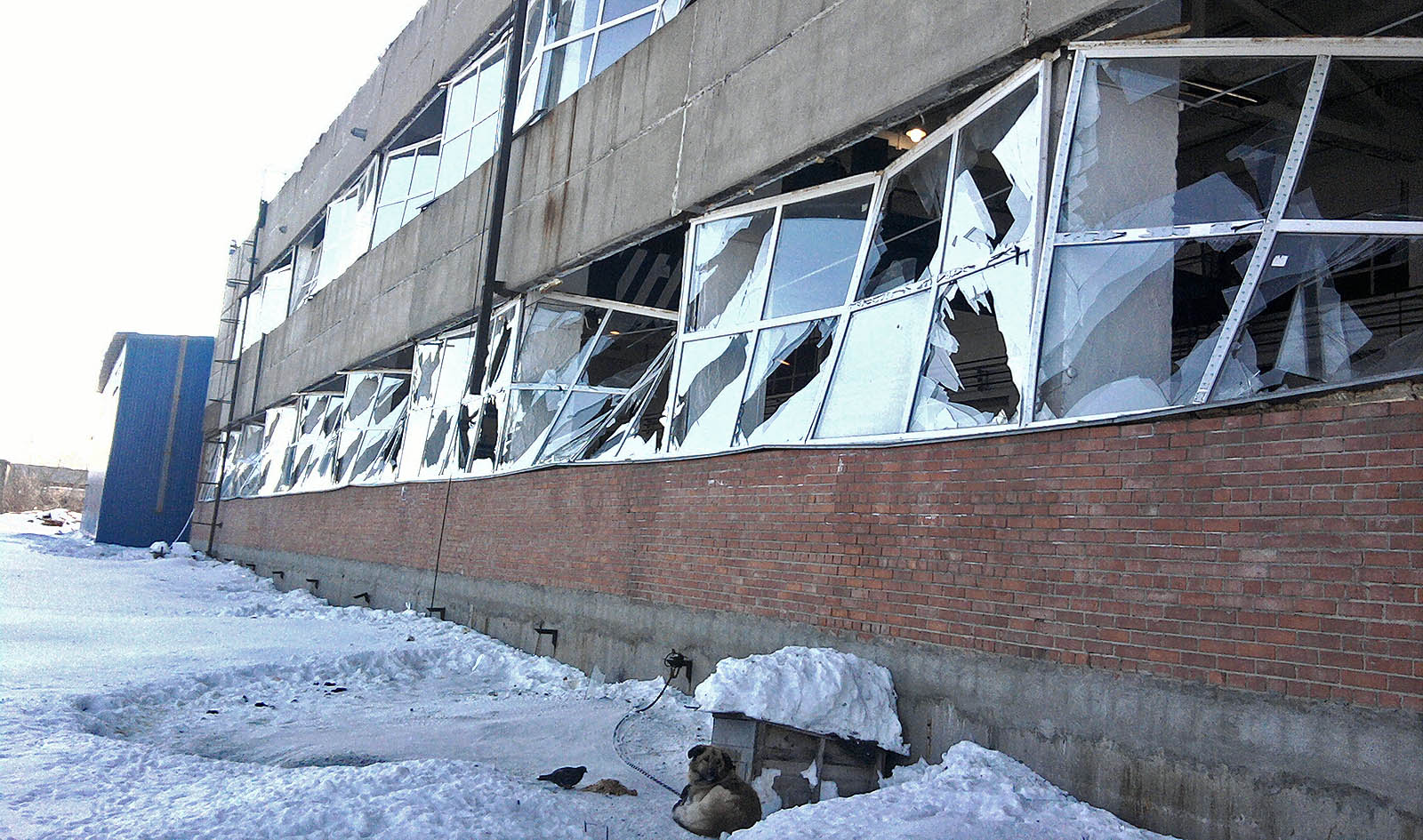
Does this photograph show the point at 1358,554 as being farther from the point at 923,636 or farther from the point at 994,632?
the point at 923,636

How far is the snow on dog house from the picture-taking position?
19.9 ft

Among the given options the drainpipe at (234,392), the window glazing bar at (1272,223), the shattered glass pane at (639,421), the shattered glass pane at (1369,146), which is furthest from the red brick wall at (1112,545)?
the drainpipe at (234,392)

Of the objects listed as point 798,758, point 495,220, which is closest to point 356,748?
point 798,758

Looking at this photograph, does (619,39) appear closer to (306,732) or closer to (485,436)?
(485,436)

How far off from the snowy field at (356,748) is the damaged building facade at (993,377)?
22.8 inches

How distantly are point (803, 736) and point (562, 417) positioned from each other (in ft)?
24.1

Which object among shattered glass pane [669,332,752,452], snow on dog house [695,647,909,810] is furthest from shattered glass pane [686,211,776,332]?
snow on dog house [695,647,909,810]

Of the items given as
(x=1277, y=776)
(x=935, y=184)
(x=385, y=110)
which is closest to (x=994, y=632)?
(x=1277, y=776)

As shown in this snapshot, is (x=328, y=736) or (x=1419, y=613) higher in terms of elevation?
(x=1419, y=613)

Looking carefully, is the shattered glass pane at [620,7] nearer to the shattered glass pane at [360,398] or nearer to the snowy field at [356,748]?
the snowy field at [356,748]

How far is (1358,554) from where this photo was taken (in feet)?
14.5

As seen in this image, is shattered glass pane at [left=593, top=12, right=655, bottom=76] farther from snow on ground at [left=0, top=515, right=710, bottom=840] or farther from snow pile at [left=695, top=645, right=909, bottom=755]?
snow pile at [left=695, top=645, right=909, bottom=755]

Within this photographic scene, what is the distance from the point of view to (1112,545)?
544 centimetres

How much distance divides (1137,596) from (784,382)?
4364 millimetres
